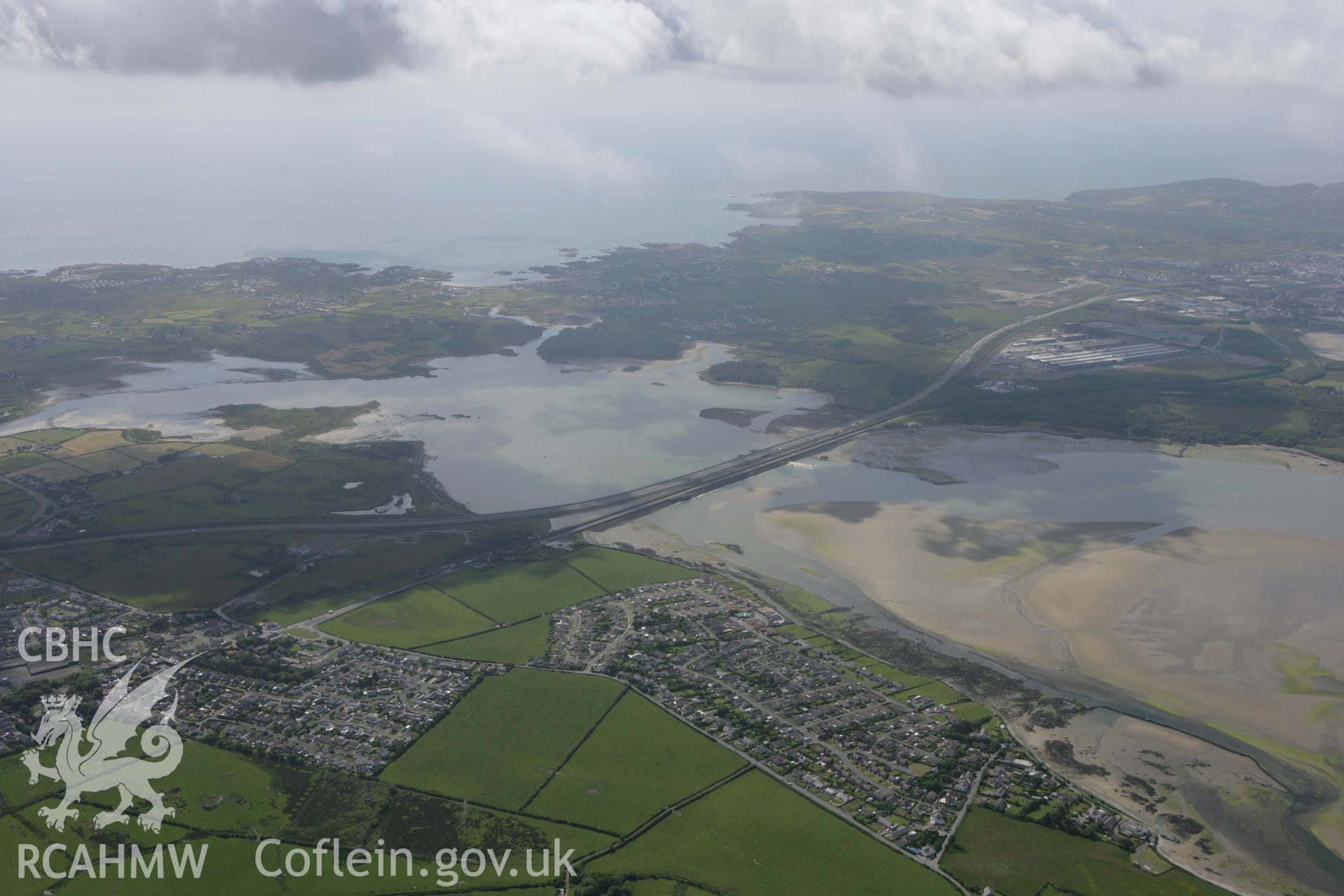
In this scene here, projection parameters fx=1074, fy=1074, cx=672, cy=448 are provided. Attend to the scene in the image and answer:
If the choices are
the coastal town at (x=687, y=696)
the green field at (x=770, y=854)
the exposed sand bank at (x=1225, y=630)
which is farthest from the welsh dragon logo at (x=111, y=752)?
the exposed sand bank at (x=1225, y=630)

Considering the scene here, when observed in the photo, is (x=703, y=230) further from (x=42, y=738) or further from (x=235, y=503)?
(x=42, y=738)

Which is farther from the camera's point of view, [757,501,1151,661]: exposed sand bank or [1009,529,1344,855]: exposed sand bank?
[757,501,1151,661]: exposed sand bank

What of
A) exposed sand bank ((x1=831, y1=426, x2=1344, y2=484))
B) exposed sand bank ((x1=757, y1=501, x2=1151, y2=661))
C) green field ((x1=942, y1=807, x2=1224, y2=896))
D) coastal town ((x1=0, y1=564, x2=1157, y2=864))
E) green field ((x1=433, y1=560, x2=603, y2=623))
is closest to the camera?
green field ((x1=942, y1=807, x2=1224, y2=896))

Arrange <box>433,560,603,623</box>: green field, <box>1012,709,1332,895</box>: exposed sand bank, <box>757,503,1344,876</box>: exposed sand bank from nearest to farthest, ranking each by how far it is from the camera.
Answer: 1. <box>1012,709,1332,895</box>: exposed sand bank
2. <box>757,503,1344,876</box>: exposed sand bank
3. <box>433,560,603,623</box>: green field

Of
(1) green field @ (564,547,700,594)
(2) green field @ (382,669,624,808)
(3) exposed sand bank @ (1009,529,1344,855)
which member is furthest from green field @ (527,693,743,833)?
(3) exposed sand bank @ (1009,529,1344,855)

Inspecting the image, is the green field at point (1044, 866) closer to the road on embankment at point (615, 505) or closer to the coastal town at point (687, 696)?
the coastal town at point (687, 696)

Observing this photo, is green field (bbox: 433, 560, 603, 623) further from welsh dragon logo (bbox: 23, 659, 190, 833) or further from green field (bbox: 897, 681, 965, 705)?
green field (bbox: 897, 681, 965, 705)
